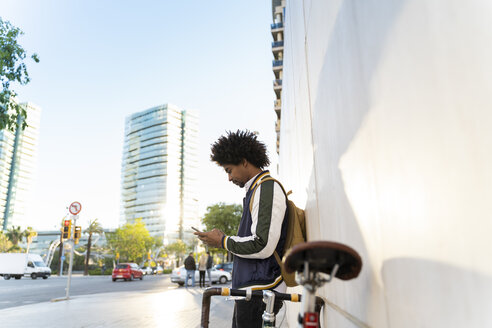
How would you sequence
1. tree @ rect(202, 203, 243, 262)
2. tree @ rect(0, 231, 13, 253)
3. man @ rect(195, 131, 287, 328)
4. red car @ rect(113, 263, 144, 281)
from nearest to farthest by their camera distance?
man @ rect(195, 131, 287, 328) < red car @ rect(113, 263, 144, 281) < tree @ rect(202, 203, 243, 262) < tree @ rect(0, 231, 13, 253)

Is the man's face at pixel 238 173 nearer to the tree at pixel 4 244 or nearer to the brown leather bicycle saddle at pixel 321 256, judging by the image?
the brown leather bicycle saddle at pixel 321 256

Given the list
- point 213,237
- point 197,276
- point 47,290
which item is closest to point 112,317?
point 213,237

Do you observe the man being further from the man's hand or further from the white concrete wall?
the white concrete wall

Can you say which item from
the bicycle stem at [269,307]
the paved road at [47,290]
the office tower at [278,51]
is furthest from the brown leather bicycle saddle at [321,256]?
the office tower at [278,51]

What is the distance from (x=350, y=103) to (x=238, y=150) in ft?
4.12

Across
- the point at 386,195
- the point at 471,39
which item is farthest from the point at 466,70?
the point at 386,195

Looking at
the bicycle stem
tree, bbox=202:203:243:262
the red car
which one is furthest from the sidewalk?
tree, bbox=202:203:243:262

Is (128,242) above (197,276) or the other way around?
above

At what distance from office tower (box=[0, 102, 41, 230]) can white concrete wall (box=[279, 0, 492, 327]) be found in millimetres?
140068

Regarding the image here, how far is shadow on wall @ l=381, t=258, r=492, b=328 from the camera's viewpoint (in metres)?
0.66

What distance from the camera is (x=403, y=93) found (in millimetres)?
960

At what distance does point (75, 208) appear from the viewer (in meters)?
12.6

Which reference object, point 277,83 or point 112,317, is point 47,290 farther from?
point 277,83

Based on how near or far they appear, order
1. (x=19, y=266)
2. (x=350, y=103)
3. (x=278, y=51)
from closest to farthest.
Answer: (x=350, y=103), (x=19, y=266), (x=278, y=51)
